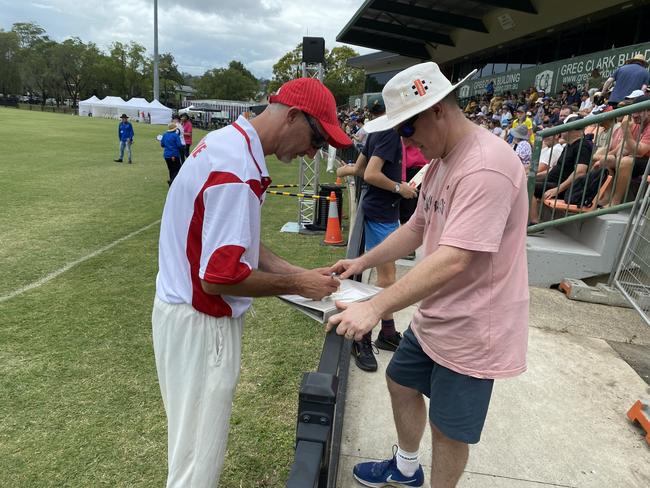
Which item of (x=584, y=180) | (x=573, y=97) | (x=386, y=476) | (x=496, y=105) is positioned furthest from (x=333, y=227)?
(x=496, y=105)

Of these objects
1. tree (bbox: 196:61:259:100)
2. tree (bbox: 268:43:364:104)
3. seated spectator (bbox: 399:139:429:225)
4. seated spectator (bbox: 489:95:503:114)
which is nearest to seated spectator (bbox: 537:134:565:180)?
seated spectator (bbox: 399:139:429:225)

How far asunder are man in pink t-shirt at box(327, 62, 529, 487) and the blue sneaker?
42 cm

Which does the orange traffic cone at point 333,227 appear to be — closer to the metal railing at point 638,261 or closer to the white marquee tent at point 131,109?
the metal railing at point 638,261

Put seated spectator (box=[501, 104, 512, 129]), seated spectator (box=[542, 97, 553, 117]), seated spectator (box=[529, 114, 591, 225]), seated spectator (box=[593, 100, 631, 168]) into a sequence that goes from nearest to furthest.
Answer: seated spectator (box=[593, 100, 631, 168])
seated spectator (box=[529, 114, 591, 225])
seated spectator (box=[542, 97, 553, 117])
seated spectator (box=[501, 104, 512, 129])

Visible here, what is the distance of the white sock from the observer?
8.11ft

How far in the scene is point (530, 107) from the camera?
15.4 metres

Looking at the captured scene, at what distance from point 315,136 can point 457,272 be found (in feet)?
2.48

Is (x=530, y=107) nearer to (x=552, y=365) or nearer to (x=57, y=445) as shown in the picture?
(x=552, y=365)

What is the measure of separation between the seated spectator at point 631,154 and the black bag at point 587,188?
16 cm

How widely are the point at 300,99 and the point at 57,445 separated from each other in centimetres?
266

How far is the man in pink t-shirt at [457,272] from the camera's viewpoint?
1584 mm

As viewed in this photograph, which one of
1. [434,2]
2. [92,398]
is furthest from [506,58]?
[92,398]

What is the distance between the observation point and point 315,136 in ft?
6.01

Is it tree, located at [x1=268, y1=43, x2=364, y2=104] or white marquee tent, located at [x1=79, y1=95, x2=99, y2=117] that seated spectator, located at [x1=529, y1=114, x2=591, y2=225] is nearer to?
tree, located at [x1=268, y1=43, x2=364, y2=104]
